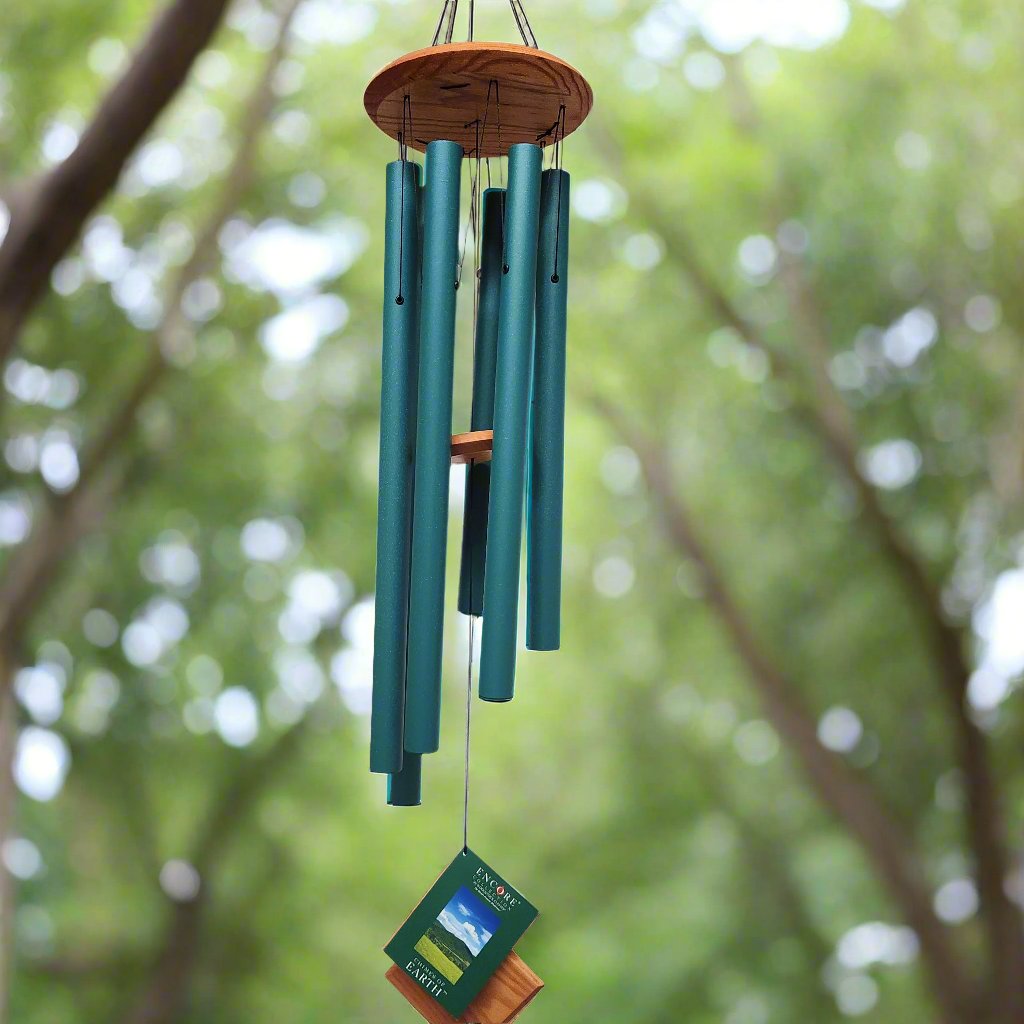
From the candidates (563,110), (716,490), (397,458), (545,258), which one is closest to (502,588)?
(397,458)

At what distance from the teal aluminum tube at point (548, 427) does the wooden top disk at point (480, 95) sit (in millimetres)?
110

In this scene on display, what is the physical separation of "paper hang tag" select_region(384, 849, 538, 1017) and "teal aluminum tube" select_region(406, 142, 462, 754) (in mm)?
224

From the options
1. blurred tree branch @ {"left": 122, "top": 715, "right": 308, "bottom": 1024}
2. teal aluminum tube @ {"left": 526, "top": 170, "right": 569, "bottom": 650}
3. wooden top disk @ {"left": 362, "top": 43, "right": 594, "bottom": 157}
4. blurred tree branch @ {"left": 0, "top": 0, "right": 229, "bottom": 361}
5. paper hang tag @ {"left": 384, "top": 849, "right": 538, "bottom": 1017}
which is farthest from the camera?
blurred tree branch @ {"left": 122, "top": 715, "right": 308, "bottom": 1024}

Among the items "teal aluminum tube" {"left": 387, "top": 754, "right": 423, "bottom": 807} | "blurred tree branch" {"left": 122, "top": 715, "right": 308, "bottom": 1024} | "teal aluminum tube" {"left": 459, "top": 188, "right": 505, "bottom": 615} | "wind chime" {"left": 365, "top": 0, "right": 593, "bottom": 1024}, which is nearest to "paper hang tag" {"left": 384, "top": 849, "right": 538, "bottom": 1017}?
"wind chime" {"left": 365, "top": 0, "right": 593, "bottom": 1024}

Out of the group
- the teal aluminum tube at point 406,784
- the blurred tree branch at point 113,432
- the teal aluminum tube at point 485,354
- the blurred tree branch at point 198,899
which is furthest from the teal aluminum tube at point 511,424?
the blurred tree branch at point 198,899

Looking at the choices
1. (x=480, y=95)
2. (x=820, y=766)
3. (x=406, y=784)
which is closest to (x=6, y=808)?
(x=820, y=766)

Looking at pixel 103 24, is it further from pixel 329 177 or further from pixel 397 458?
pixel 397 458

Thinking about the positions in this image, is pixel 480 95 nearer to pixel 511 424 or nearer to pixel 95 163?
pixel 511 424

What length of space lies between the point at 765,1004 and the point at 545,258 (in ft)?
18.7

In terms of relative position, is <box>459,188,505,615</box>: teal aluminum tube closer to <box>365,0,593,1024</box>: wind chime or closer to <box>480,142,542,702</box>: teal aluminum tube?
<box>365,0,593,1024</box>: wind chime

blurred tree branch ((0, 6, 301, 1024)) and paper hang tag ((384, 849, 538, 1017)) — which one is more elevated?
blurred tree branch ((0, 6, 301, 1024))

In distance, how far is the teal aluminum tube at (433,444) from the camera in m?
1.99

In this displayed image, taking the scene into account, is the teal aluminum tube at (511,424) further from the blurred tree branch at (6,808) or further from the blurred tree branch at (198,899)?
the blurred tree branch at (198,899)

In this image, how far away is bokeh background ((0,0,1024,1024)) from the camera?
19.3 feet
